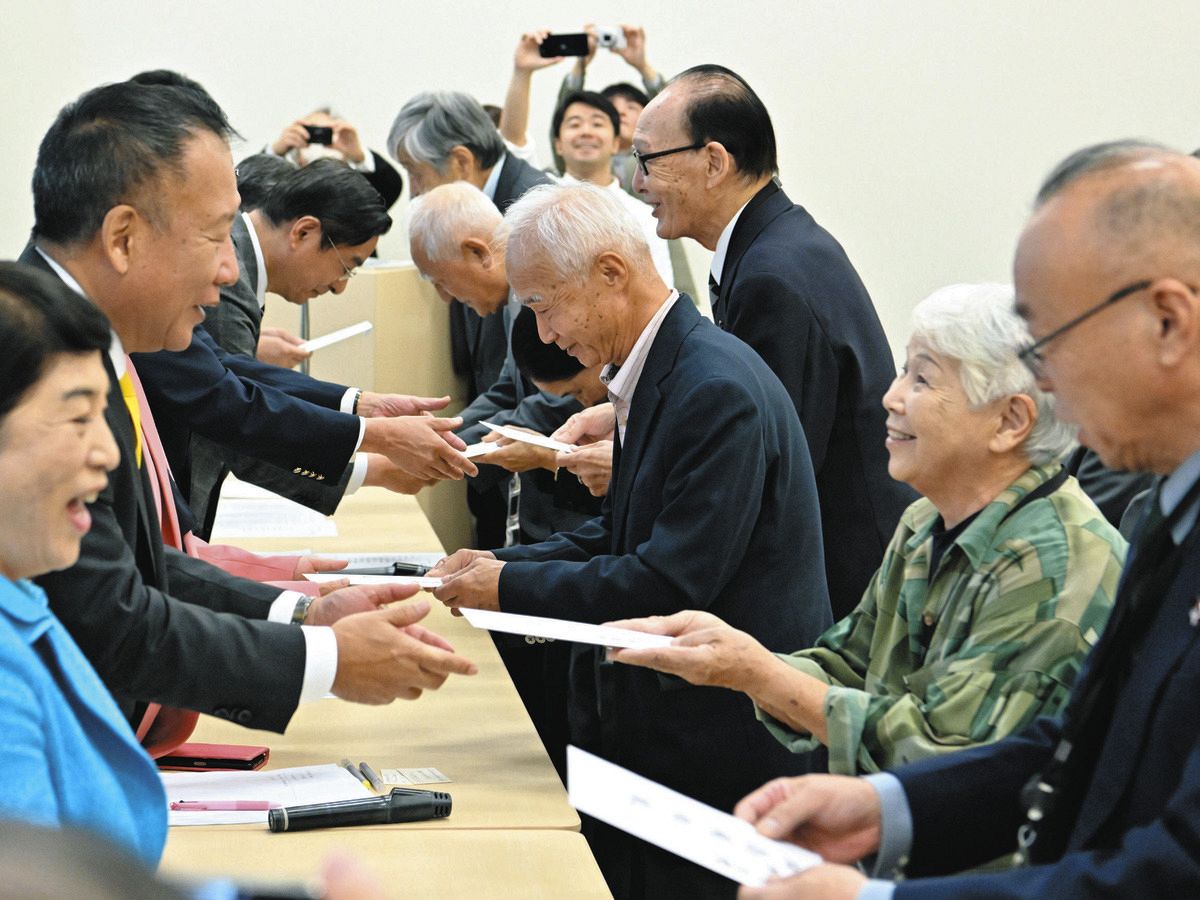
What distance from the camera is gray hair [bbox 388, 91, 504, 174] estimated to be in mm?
5840

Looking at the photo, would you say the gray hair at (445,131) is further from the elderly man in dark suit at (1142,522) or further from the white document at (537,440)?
the elderly man in dark suit at (1142,522)

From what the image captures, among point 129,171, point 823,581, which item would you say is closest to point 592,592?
point 823,581

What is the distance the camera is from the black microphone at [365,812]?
2.10 metres

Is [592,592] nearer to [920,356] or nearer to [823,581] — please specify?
[823,581]

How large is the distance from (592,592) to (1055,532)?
36.5 inches

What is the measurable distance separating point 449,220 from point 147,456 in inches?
94.4

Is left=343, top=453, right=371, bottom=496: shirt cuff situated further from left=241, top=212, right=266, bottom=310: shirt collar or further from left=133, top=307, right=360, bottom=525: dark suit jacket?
left=241, top=212, right=266, bottom=310: shirt collar

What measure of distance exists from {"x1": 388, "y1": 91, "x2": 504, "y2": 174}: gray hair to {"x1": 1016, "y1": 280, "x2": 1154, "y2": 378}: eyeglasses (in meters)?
4.53

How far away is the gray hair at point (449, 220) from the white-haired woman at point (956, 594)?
2523 millimetres

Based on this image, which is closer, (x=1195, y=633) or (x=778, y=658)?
(x=1195, y=633)

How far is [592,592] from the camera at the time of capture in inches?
105

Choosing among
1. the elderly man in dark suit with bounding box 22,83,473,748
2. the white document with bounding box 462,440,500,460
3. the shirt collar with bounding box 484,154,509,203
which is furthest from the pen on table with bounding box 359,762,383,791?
the shirt collar with bounding box 484,154,509,203

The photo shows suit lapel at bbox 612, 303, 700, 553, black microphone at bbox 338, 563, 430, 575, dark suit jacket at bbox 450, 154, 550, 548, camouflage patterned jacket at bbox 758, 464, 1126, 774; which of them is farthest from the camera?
dark suit jacket at bbox 450, 154, 550, 548

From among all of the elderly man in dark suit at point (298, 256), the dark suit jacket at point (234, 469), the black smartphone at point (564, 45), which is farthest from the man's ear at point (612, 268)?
the black smartphone at point (564, 45)
